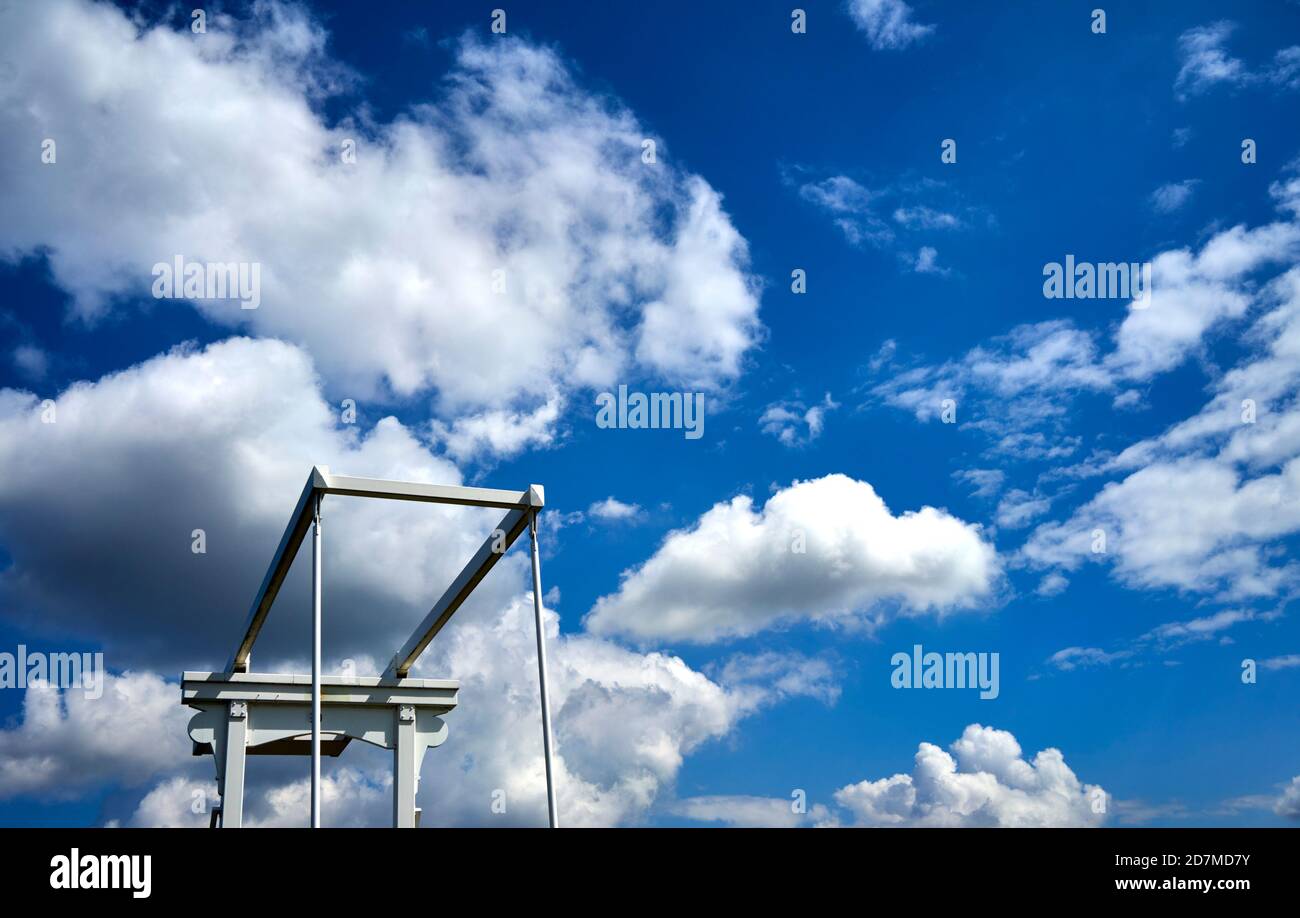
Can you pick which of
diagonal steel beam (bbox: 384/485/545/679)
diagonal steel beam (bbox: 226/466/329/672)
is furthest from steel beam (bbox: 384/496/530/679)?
diagonal steel beam (bbox: 226/466/329/672)

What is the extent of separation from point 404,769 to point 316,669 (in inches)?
162

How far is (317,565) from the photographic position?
878 cm

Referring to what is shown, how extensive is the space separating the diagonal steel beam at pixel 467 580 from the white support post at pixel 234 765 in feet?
A: 6.70

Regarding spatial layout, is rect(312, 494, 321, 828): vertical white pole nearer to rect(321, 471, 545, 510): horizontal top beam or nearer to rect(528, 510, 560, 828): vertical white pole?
rect(321, 471, 545, 510): horizontal top beam

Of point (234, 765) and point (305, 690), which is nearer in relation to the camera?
point (234, 765)

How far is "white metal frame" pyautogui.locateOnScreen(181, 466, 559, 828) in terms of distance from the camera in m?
9.07

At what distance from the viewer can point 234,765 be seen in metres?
11.4

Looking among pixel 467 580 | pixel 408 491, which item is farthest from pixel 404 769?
pixel 408 491

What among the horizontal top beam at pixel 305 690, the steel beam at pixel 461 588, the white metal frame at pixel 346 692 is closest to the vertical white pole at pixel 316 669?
the white metal frame at pixel 346 692

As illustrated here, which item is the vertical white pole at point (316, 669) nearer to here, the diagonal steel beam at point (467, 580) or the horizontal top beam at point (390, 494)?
the horizontal top beam at point (390, 494)

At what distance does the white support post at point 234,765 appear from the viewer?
441 inches

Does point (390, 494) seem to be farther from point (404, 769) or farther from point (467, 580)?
point (404, 769)
